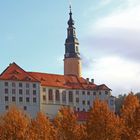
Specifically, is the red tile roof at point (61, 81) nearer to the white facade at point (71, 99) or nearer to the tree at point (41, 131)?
the white facade at point (71, 99)

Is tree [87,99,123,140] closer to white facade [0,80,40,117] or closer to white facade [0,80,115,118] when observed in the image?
white facade [0,80,115,118]

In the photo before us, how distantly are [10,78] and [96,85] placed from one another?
35.3 m

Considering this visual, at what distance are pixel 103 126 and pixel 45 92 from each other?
4148 inches

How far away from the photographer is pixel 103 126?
80.4 metres

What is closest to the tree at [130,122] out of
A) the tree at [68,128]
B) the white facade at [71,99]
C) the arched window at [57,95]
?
the tree at [68,128]

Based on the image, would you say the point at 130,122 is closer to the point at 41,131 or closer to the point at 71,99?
the point at 41,131

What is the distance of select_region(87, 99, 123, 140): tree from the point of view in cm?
7931

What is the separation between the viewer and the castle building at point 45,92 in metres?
172

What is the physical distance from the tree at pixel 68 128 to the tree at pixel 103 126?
200 cm

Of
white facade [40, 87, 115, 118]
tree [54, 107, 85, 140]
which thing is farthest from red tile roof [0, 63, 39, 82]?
tree [54, 107, 85, 140]

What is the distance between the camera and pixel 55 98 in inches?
7352

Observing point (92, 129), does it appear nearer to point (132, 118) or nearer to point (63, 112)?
point (132, 118)

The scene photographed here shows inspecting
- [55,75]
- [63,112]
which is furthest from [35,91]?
[63,112]

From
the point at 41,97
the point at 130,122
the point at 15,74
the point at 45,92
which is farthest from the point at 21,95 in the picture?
the point at 130,122
